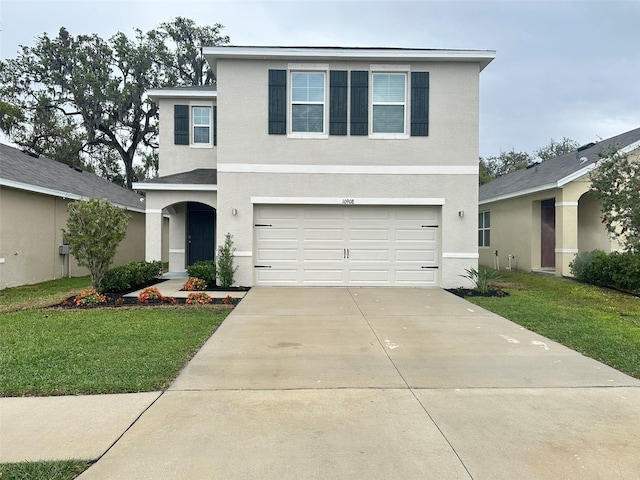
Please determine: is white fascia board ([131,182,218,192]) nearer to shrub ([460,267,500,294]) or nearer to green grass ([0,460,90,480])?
shrub ([460,267,500,294])

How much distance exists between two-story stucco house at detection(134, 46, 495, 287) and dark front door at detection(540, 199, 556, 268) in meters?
6.36

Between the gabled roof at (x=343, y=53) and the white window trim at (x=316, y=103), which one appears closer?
the gabled roof at (x=343, y=53)

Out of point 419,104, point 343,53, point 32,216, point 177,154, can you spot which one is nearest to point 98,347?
point 343,53

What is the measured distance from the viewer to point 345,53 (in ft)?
37.4

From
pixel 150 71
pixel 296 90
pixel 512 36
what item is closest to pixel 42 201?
pixel 296 90

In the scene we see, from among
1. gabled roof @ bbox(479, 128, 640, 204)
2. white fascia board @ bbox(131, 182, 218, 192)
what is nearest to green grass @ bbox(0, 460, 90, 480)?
white fascia board @ bbox(131, 182, 218, 192)

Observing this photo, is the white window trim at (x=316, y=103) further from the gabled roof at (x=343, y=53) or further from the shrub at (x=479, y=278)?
the shrub at (x=479, y=278)

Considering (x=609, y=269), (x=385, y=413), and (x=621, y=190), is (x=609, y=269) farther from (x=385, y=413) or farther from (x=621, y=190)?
(x=385, y=413)

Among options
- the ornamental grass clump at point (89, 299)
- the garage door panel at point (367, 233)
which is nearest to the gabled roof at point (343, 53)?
the garage door panel at point (367, 233)

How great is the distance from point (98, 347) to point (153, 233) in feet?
25.4

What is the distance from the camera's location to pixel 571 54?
2003cm

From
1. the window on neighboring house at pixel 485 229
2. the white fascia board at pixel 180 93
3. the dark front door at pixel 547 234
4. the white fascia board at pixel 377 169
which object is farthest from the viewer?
the window on neighboring house at pixel 485 229

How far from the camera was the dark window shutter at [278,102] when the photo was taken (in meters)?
11.6

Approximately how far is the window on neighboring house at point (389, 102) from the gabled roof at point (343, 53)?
0.54 m
